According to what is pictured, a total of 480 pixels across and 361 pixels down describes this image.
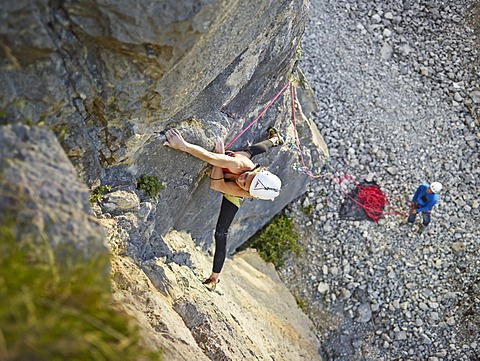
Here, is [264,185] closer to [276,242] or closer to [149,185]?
[149,185]

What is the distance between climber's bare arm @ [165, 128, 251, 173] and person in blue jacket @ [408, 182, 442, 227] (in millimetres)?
5437

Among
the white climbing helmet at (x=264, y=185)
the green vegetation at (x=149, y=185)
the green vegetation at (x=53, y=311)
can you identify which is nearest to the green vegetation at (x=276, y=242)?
the white climbing helmet at (x=264, y=185)

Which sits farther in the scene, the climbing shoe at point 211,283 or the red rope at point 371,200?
the red rope at point 371,200

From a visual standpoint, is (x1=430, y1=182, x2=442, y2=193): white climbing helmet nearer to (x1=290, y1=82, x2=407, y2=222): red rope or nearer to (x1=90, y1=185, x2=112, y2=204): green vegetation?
(x1=290, y1=82, x2=407, y2=222): red rope

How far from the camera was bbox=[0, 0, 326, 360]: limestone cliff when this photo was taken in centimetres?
403

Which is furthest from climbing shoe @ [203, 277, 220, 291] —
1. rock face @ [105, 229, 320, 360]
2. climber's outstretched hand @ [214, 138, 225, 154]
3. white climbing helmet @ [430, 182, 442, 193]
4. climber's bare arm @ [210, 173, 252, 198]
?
white climbing helmet @ [430, 182, 442, 193]

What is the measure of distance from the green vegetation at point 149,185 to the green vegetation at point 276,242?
4821mm

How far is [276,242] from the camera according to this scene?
11.0m

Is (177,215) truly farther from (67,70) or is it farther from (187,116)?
(67,70)

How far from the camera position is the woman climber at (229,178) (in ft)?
21.2

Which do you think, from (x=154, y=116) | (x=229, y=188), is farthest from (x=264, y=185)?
(x=154, y=116)

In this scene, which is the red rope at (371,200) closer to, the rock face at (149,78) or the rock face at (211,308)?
the rock face at (211,308)

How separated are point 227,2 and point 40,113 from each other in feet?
6.67

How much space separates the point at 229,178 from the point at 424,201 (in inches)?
221
